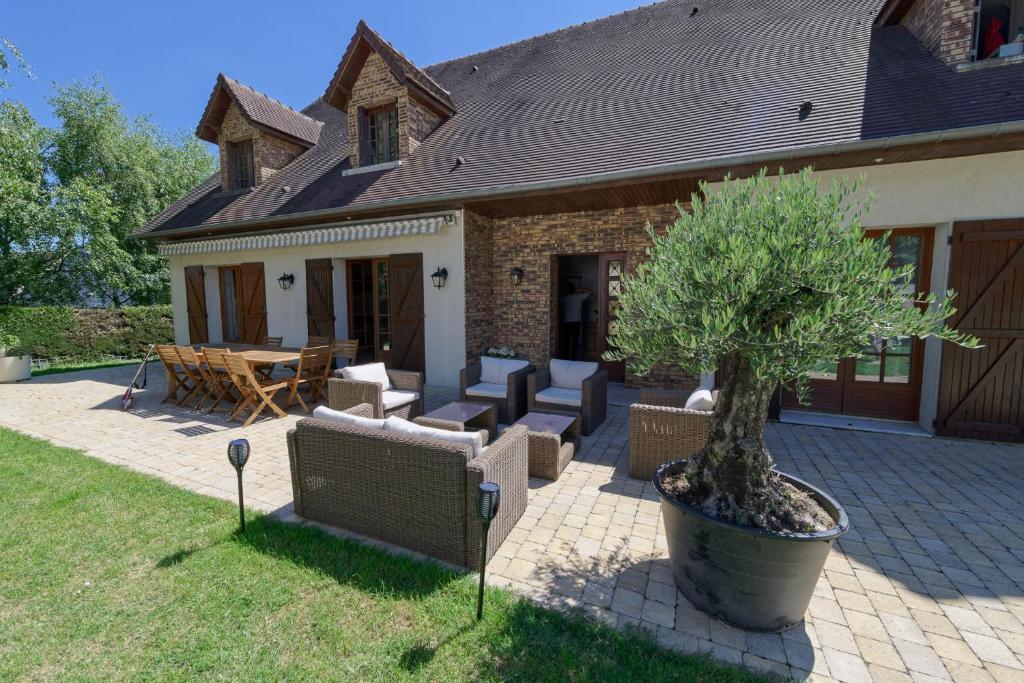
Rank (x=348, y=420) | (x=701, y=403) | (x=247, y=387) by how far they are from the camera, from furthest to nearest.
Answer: (x=247, y=387)
(x=701, y=403)
(x=348, y=420)

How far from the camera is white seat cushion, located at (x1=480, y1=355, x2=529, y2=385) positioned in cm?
653

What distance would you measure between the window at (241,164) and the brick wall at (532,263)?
297 inches

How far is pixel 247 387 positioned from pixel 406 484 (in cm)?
494

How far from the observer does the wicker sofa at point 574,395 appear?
18.4 feet

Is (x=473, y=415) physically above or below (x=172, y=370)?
below

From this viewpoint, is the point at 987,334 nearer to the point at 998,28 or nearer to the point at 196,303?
the point at 998,28

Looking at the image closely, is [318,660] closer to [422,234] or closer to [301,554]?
[301,554]

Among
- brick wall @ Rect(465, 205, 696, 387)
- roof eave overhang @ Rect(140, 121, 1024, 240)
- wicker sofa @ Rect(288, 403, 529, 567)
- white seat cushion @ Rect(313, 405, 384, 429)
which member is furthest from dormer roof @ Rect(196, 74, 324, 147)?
wicker sofa @ Rect(288, 403, 529, 567)

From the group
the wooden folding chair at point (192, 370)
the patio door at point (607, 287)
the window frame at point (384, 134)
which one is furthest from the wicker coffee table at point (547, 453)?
the window frame at point (384, 134)

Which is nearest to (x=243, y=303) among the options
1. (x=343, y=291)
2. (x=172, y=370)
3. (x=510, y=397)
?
(x=343, y=291)

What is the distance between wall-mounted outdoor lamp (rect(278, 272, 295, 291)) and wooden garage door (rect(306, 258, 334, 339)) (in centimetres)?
45

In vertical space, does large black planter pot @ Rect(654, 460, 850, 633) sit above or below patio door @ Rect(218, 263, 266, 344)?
below

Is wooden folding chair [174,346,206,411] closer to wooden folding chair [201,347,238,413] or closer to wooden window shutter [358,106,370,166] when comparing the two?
wooden folding chair [201,347,238,413]

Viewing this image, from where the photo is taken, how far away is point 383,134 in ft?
31.7
